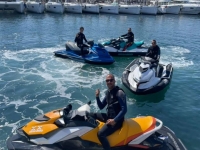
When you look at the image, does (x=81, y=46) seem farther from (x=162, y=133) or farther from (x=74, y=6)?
(x=74, y=6)

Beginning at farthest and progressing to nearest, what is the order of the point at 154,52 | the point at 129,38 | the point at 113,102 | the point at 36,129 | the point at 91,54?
the point at 129,38 → the point at 91,54 → the point at 154,52 → the point at 36,129 → the point at 113,102

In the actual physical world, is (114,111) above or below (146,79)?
above

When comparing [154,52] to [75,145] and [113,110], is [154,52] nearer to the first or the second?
[113,110]

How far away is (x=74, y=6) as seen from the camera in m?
40.0

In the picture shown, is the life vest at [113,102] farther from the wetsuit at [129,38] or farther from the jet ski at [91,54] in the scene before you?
the wetsuit at [129,38]

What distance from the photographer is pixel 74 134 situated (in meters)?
5.38

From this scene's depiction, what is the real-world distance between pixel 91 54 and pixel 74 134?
344 inches

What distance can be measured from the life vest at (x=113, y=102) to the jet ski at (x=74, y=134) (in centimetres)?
38

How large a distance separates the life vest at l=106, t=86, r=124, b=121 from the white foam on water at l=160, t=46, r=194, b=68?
9823mm

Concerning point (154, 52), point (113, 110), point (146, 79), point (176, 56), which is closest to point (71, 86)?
point (146, 79)

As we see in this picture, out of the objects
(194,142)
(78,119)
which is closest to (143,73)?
(194,142)

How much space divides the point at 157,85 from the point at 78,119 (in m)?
5.66

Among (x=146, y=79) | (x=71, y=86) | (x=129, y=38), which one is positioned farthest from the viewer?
(x=129, y=38)

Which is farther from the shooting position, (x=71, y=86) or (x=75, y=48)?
(x=75, y=48)
